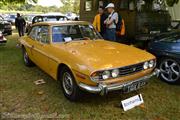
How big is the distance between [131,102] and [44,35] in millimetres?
2572

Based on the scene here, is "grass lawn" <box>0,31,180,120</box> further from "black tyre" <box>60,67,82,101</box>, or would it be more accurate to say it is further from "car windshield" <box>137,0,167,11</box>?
"car windshield" <box>137,0,167,11</box>

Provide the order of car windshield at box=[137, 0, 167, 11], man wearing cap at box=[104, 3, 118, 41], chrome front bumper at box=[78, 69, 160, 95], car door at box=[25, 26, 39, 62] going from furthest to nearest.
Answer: car windshield at box=[137, 0, 167, 11], man wearing cap at box=[104, 3, 118, 41], car door at box=[25, 26, 39, 62], chrome front bumper at box=[78, 69, 160, 95]

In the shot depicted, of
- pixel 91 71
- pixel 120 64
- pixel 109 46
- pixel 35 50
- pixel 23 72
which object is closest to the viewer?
pixel 91 71

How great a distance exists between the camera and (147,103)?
4777mm

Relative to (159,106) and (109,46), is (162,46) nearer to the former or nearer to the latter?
(109,46)

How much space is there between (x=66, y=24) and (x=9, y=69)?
2559 millimetres

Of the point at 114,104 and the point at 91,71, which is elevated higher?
the point at 91,71

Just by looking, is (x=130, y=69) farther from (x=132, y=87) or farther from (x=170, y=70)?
(x=170, y=70)

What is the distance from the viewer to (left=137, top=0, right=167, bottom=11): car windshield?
34.0 ft

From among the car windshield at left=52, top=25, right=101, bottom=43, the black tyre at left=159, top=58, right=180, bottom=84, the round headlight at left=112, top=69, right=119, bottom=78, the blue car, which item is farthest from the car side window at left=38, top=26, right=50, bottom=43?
the black tyre at left=159, top=58, right=180, bottom=84

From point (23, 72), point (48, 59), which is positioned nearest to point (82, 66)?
point (48, 59)

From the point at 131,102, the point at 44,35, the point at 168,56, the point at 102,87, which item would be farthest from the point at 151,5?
the point at 102,87

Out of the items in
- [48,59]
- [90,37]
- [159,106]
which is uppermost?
[90,37]

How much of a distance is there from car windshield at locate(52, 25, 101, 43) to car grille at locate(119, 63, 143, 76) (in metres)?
1.65
